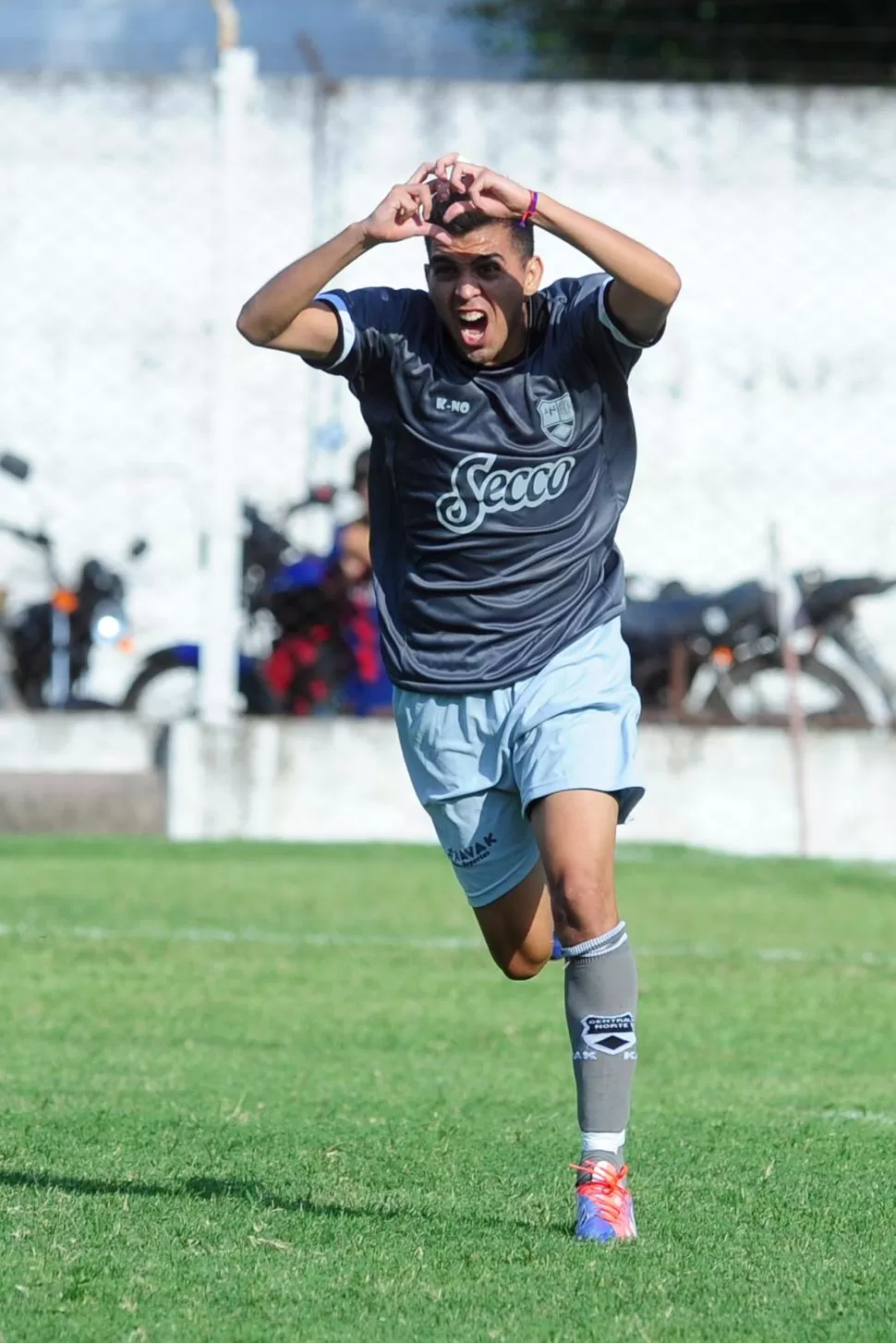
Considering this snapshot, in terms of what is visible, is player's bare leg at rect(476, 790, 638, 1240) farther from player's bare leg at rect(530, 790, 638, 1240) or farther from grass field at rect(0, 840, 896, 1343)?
grass field at rect(0, 840, 896, 1343)

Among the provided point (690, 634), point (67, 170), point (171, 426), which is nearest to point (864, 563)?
point (690, 634)

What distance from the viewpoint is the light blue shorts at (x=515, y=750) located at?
4.84 m

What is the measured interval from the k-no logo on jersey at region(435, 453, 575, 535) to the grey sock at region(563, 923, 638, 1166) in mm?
926

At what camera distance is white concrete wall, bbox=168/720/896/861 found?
43.1 feet

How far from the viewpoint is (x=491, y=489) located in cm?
500

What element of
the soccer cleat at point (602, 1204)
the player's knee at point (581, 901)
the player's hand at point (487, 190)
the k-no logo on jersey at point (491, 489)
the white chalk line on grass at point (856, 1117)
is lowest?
the white chalk line on grass at point (856, 1117)

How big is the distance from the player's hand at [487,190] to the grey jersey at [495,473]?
1.00 feet

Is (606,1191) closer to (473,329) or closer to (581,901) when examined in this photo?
(581,901)

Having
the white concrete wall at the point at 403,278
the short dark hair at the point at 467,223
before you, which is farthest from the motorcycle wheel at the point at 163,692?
the short dark hair at the point at 467,223

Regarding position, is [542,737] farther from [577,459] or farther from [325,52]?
[325,52]

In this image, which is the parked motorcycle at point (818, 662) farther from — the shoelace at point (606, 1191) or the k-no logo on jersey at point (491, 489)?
the shoelace at point (606, 1191)

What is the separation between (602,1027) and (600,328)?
1.45 m

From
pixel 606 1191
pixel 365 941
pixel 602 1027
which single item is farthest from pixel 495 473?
pixel 365 941

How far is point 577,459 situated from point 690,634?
970cm
